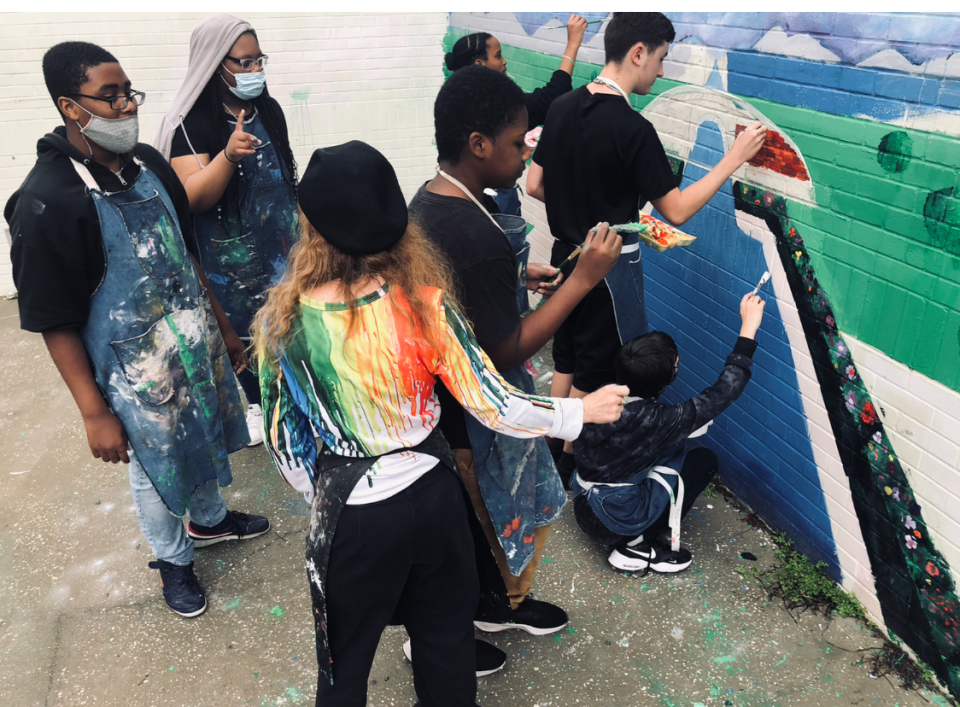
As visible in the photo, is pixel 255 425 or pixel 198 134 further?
pixel 255 425

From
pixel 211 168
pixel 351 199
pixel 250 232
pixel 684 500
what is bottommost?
pixel 684 500

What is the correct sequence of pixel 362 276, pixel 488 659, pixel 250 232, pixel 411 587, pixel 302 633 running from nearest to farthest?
1. pixel 362 276
2. pixel 411 587
3. pixel 488 659
4. pixel 302 633
5. pixel 250 232

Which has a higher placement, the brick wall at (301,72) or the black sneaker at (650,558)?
the brick wall at (301,72)

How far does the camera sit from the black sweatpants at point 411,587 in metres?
1.79

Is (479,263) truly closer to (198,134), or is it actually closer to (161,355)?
(161,355)

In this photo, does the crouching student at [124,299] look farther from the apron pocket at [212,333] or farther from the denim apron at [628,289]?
the denim apron at [628,289]

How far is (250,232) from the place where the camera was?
3561 mm

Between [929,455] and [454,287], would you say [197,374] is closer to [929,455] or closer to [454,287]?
[454,287]

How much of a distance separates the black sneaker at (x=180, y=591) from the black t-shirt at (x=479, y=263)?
6.04 ft

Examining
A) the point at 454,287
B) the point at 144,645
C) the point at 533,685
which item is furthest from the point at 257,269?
the point at 533,685

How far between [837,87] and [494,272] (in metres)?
1.46

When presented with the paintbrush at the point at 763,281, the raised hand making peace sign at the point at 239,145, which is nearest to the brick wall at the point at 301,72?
the raised hand making peace sign at the point at 239,145

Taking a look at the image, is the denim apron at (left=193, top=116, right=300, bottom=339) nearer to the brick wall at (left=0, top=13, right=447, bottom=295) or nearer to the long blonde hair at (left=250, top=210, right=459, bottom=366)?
the long blonde hair at (left=250, top=210, right=459, bottom=366)

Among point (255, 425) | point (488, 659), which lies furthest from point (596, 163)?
point (255, 425)
